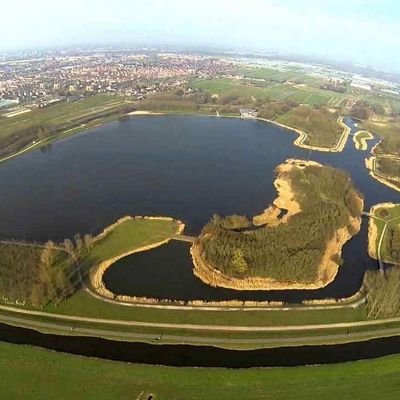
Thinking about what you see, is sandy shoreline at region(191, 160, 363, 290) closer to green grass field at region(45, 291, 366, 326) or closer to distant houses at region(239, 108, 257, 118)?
green grass field at region(45, 291, 366, 326)

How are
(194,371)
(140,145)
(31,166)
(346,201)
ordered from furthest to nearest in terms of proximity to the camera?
(140,145)
(31,166)
(346,201)
(194,371)

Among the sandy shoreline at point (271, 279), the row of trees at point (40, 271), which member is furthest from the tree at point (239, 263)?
the row of trees at point (40, 271)

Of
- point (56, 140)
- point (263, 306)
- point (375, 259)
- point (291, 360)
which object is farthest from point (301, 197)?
point (56, 140)

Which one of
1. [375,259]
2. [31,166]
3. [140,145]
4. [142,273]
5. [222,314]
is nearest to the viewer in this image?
[222,314]

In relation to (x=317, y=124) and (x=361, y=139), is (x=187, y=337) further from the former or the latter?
(x=317, y=124)

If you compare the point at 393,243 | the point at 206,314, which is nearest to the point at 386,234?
the point at 393,243

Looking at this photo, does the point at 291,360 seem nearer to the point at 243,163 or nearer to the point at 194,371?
the point at 194,371
